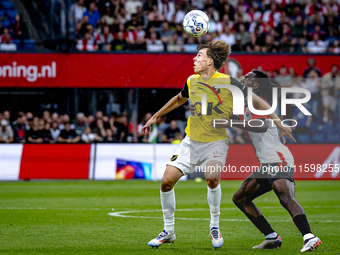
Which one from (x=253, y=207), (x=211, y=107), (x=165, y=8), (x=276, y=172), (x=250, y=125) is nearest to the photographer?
(x=276, y=172)

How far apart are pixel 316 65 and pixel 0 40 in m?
12.0

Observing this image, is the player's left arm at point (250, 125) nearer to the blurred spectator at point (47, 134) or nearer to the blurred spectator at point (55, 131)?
the blurred spectator at point (47, 134)

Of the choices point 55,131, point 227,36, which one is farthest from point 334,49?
point 55,131

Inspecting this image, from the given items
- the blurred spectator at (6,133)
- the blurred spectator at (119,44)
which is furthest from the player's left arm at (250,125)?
the blurred spectator at (119,44)

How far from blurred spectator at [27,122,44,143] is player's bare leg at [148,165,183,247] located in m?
11.5

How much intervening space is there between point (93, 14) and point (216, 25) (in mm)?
4819

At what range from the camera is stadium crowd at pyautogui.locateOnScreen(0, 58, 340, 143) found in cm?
1727

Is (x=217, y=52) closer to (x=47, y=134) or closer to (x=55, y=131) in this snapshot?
(x=47, y=134)

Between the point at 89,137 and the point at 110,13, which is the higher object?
the point at 110,13

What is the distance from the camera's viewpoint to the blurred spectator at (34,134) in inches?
667

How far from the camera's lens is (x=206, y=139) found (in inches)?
241

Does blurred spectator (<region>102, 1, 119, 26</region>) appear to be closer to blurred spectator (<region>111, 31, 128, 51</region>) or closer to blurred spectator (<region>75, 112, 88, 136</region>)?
blurred spectator (<region>111, 31, 128, 51</region>)

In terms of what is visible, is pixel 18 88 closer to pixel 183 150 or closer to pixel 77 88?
pixel 77 88

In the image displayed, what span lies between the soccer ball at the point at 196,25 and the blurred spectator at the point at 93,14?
13.1 meters
